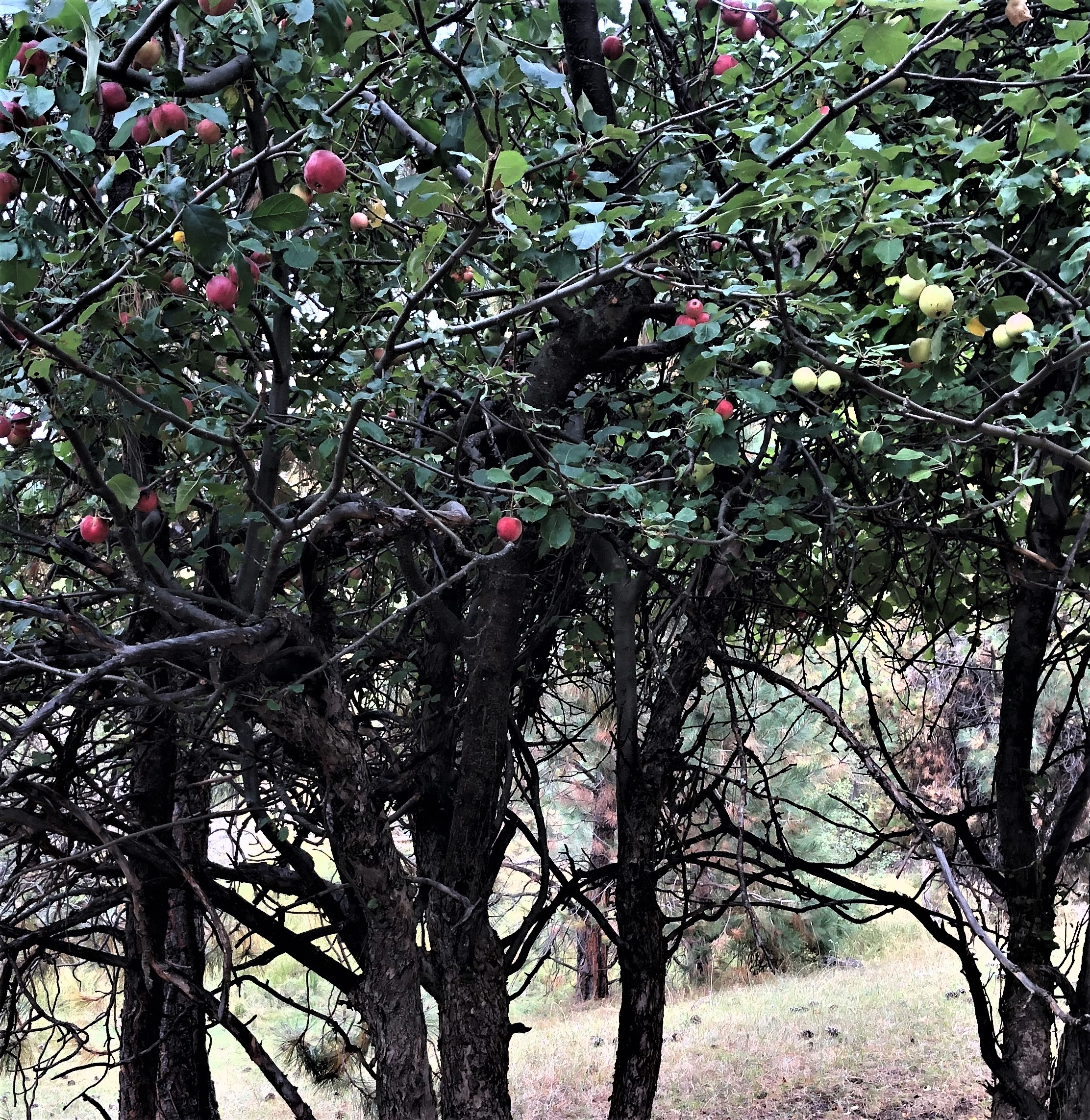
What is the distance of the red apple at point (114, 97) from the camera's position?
5.70ft

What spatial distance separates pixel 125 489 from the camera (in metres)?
1.91

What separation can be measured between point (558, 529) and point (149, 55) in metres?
1.30

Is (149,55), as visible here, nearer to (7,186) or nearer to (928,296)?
(7,186)

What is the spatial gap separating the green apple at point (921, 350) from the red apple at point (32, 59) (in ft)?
5.98

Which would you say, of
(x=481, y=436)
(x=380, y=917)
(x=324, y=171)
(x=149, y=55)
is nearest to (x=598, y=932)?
(x=380, y=917)

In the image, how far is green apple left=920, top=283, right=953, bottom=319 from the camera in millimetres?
2117

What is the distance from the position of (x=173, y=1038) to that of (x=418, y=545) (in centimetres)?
205

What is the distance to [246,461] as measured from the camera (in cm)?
186

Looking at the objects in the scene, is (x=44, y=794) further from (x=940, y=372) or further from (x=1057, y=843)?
(x=1057, y=843)

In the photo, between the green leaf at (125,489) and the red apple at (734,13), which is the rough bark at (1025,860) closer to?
the red apple at (734,13)

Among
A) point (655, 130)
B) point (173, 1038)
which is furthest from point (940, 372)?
point (173, 1038)

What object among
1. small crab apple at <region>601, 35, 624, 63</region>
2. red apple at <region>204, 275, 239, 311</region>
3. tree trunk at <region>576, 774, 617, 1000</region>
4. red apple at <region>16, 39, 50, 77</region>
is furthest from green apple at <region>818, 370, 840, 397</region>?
tree trunk at <region>576, 774, 617, 1000</region>

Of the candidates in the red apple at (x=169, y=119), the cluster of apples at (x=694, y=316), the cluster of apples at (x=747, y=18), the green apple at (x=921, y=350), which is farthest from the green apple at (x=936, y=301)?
the red apple at (x=169, y=119)

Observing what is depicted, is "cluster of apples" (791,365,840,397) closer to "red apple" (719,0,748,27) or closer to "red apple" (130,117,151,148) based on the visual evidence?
"red apple" (719,0,748,27)
